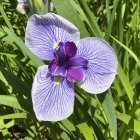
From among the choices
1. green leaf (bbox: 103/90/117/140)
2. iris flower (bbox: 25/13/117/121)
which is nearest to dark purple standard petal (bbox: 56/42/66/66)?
iris flower (bbox: 25/13/117/121)

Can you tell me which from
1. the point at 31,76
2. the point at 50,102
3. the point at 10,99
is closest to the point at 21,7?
the point at 31,76

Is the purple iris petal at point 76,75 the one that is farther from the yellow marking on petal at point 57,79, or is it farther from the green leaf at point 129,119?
the green leaf at point 129,119

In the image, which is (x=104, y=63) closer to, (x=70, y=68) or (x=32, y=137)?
(x=70, y=68)

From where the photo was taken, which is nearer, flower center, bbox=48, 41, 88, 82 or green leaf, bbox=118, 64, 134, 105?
A: flower center, bbox=48, 41, 88, 82

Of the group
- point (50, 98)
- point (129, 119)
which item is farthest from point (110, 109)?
point (50, 98)

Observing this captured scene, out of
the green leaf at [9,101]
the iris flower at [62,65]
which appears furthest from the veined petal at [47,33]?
the green leaf at [9,101]

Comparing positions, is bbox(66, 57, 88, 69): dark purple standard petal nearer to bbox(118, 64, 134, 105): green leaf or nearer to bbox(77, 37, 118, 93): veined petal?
bbox(77, 37, 118, 93): veined petal

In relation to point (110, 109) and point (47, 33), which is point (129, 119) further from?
point (47, 33)

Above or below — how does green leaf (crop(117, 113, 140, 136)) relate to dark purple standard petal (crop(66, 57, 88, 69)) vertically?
below
